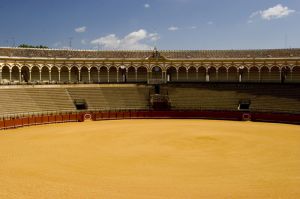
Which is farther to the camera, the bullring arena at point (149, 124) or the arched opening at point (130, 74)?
the arched opening at point (130, 74)

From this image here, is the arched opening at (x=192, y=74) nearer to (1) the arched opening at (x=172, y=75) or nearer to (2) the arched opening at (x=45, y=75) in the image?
(1) the arched opening at (x=172, y=75)

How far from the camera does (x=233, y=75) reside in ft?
187

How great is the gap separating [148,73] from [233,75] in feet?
46.9

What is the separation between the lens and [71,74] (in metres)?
57.2

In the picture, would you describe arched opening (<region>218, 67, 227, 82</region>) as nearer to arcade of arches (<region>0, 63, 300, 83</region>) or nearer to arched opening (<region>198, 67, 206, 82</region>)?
arcade of arches (<region>0, 63, 300, 83</region>)

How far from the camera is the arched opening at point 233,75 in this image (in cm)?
5647

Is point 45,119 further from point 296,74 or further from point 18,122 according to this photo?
point 296,74

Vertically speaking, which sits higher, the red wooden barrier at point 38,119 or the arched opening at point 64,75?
the arched opening at point 64,75

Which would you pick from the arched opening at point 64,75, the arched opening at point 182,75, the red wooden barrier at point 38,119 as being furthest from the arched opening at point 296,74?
the red wooden barrier at point 38,119

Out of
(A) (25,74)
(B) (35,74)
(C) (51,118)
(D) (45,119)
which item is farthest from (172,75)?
(D) (45,119)

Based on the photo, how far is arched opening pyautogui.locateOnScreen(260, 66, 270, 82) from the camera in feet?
180

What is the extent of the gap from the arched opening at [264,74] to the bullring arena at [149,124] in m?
0.16

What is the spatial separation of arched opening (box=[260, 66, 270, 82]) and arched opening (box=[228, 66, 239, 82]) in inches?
151

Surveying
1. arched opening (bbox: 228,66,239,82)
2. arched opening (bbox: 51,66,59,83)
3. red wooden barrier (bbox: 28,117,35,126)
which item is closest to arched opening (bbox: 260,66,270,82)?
arched opening (bbox: 228,66,239,82)
